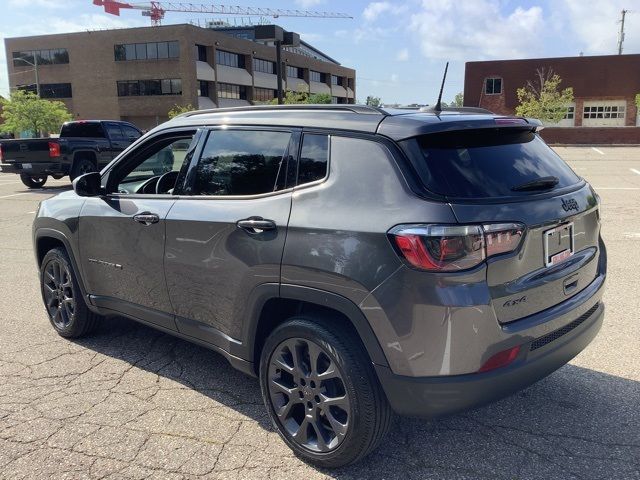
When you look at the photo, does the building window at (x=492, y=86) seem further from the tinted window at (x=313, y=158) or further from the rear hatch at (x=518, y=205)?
the tinted window at (x=313, y=158)

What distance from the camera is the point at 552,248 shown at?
2.69m

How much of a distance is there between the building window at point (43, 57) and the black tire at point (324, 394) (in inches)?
2724

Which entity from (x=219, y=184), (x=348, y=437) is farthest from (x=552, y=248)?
(x=219, y=184)

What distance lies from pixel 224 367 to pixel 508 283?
2.32 metres

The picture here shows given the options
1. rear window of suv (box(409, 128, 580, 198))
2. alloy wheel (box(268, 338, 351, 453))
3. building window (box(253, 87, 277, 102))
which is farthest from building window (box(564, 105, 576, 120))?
alloy wheel (box(268, 338, 351, 453))

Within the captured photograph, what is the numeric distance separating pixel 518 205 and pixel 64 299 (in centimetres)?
366

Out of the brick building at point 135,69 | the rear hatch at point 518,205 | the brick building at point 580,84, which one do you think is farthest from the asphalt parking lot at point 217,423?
the brick building at point 135,69

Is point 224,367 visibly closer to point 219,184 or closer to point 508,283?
point 219,184

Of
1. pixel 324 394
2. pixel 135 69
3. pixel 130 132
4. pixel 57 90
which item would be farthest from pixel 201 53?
pixel 324 394

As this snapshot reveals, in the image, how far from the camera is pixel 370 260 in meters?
2.46

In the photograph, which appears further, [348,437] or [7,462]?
[7,462]

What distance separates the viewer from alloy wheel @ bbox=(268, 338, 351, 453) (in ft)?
8.87

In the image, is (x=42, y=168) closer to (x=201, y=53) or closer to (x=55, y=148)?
(x=55, y=148)

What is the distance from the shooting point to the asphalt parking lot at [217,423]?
9.27 ft
